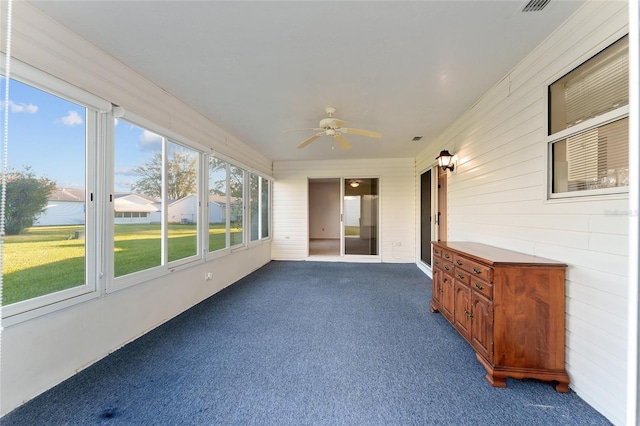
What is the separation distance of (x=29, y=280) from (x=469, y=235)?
4.46m

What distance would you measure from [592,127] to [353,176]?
16.1 feet

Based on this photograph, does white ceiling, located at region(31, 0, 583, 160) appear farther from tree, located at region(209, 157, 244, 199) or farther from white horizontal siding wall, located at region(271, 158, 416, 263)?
white horizontal siding wall, located at region(271, 158, 416, 263)

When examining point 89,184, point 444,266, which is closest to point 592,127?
point 444,266

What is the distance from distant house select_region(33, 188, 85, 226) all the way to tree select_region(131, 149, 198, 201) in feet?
1.78

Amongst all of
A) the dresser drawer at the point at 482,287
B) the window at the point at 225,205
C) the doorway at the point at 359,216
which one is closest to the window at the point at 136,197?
the window at the point at 225,205

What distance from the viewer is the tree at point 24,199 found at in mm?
1720

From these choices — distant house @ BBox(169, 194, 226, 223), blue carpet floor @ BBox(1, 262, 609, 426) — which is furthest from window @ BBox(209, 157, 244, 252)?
blue carpet floor @ BBox(1, 262, 609, 426)

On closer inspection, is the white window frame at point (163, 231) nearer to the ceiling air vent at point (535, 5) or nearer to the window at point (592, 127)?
the ceiling air vent at point (535, 5)

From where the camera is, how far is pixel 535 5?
1744 mm

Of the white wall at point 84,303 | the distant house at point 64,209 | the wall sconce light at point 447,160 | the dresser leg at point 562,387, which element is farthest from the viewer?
the wall sconce light at point 447,160

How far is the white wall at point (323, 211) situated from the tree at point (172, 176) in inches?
283

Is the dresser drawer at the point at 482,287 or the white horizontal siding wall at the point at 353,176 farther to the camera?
the white horizontal siding wall at the point at 353,176

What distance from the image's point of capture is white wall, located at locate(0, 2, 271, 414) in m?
1.71

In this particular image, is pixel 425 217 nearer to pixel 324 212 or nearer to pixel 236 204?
pixel 236 204
